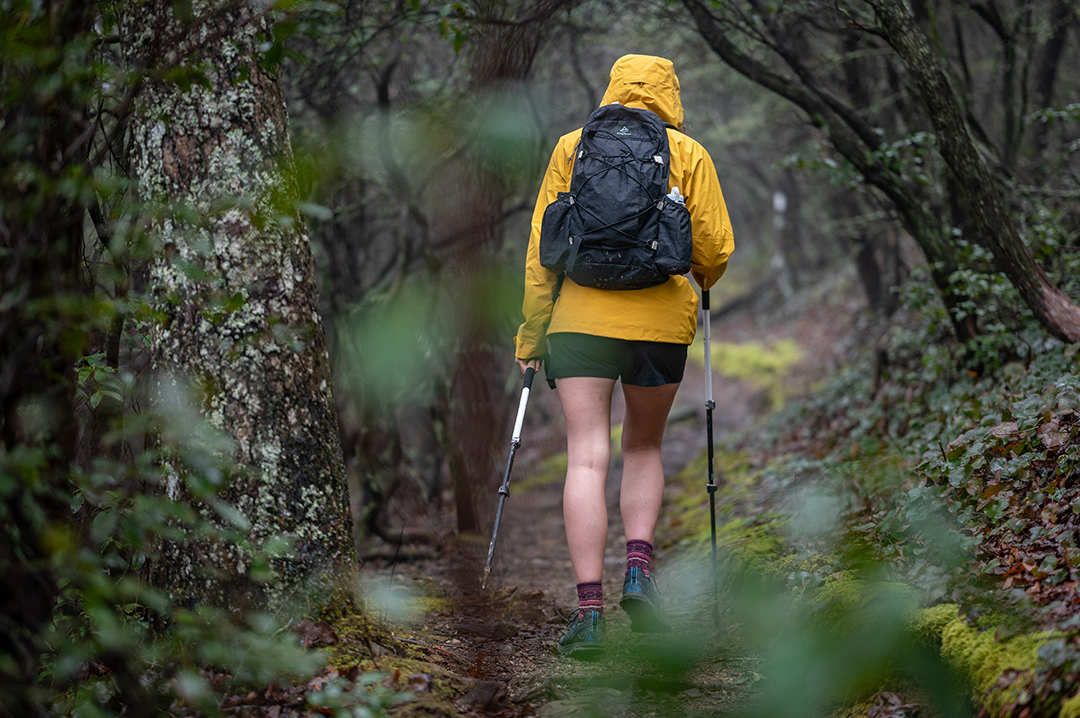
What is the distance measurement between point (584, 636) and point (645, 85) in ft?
7.87

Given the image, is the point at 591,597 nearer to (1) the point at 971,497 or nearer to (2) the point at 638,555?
(2) the point at 638,555

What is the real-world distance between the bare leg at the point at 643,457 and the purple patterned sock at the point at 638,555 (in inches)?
1.0

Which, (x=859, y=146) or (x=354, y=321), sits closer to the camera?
(x=859, y=146)

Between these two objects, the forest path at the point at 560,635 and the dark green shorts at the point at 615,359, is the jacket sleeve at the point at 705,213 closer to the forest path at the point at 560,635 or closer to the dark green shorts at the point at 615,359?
the dark green shorts at the point at 615,359

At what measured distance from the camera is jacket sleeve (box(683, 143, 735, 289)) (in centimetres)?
351

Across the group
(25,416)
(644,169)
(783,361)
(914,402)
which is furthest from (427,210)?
(783,361)

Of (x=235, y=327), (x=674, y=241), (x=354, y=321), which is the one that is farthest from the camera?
(x=354, y=321)

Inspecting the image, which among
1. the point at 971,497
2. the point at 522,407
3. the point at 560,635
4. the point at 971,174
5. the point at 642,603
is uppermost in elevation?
the point at 971,174

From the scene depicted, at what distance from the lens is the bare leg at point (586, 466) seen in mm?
3367

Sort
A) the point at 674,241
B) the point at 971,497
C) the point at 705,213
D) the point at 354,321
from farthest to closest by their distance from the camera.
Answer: the point at 354,321 < the point at 705,213 < the point at 674,241 < the point at 971,497

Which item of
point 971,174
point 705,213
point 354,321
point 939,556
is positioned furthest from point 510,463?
point 354,321

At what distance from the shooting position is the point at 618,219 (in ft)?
10.8

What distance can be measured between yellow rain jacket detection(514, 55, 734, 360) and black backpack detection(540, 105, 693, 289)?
8 centimetres

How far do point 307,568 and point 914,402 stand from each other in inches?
191
